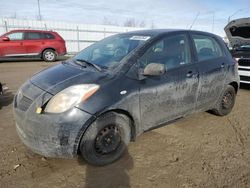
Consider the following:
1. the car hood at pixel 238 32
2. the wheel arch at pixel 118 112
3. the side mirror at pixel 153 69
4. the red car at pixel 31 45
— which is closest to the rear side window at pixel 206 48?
the side mirror at pixel 153 69

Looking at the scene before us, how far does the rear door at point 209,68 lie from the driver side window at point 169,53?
273 mm

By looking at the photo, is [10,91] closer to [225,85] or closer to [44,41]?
[225,85]

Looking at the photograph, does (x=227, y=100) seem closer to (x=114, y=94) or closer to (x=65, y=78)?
(x=114, y=94)

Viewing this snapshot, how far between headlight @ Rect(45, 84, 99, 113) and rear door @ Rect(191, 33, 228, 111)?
2.09 meters

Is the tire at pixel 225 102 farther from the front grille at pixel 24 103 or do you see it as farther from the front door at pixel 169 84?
the front grille at pixel 24 103

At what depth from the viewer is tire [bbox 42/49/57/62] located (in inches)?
575

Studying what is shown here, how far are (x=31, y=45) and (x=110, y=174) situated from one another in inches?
491

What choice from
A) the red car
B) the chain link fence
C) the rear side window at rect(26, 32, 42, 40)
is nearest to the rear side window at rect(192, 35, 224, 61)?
the red car

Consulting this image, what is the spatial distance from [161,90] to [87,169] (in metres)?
1.47

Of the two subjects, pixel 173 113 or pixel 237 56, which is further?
pixel 237 56

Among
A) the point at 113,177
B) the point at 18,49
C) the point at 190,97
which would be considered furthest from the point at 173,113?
the point at 18,49

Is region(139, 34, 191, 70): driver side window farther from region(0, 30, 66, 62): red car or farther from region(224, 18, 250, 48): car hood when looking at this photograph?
region(0, 30, 66, 62): red car

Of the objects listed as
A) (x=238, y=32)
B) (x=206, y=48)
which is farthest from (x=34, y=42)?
(x=206, y=48)

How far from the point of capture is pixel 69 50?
808 inches
